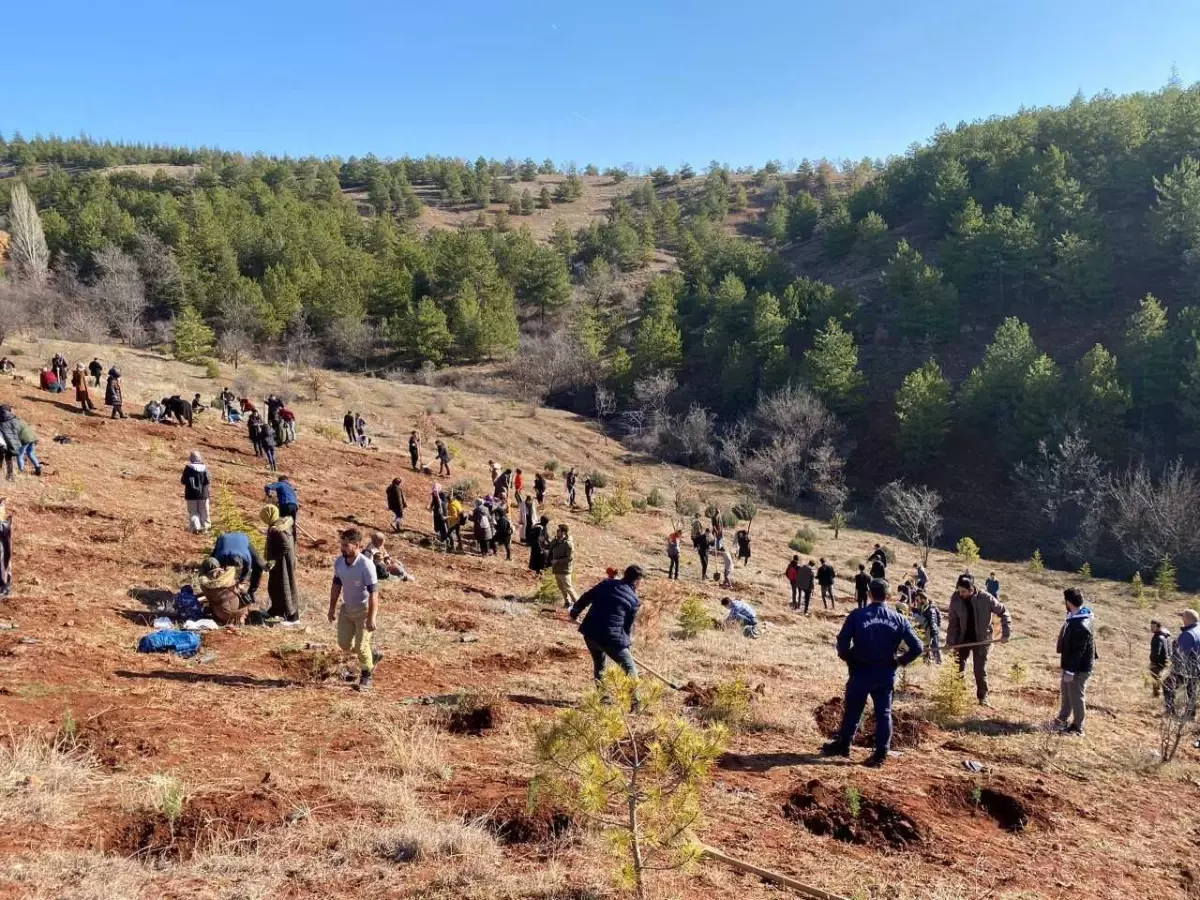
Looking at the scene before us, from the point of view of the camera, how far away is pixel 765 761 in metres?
6.07

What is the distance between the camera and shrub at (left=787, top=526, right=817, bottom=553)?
29250mm

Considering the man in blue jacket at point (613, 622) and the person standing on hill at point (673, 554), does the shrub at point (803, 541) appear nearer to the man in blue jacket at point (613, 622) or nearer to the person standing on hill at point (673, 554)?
the person standing on hill at point (673, 554)

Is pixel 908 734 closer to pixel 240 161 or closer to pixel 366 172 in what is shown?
pixel 366 172

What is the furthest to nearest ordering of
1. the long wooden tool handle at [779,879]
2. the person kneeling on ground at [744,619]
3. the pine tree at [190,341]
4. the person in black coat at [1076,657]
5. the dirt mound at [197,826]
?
the pine tree at [190,341] → the person kneeling on ground at [744,619] → the person in black coat at [1076,657] → the dirt mound at [197,826] → the long wooden tool handle at [779,879]

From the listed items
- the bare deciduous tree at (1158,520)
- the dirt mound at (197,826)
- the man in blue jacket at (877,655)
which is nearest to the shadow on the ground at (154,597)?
the dirt mound at (197,826)

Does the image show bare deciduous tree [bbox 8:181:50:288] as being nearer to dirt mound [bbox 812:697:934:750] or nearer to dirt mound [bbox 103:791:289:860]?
dirt mound [bbox 103:791:289:860]

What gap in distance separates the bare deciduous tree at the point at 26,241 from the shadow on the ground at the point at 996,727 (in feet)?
215

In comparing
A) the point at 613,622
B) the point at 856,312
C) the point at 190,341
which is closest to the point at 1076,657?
the point at 613,622

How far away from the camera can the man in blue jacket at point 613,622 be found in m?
6.82

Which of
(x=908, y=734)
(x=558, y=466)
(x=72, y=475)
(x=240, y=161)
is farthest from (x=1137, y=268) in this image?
(x=240, y=161)

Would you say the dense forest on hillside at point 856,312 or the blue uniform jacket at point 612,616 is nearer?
the blue uniform jacket at point 612,616

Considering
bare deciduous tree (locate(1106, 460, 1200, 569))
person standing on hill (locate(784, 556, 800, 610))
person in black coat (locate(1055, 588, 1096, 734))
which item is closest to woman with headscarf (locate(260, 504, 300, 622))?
person in black coat (locate(1055, 588, 1096, 734))

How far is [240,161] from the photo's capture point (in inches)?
4060

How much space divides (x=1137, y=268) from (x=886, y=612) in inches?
2212
